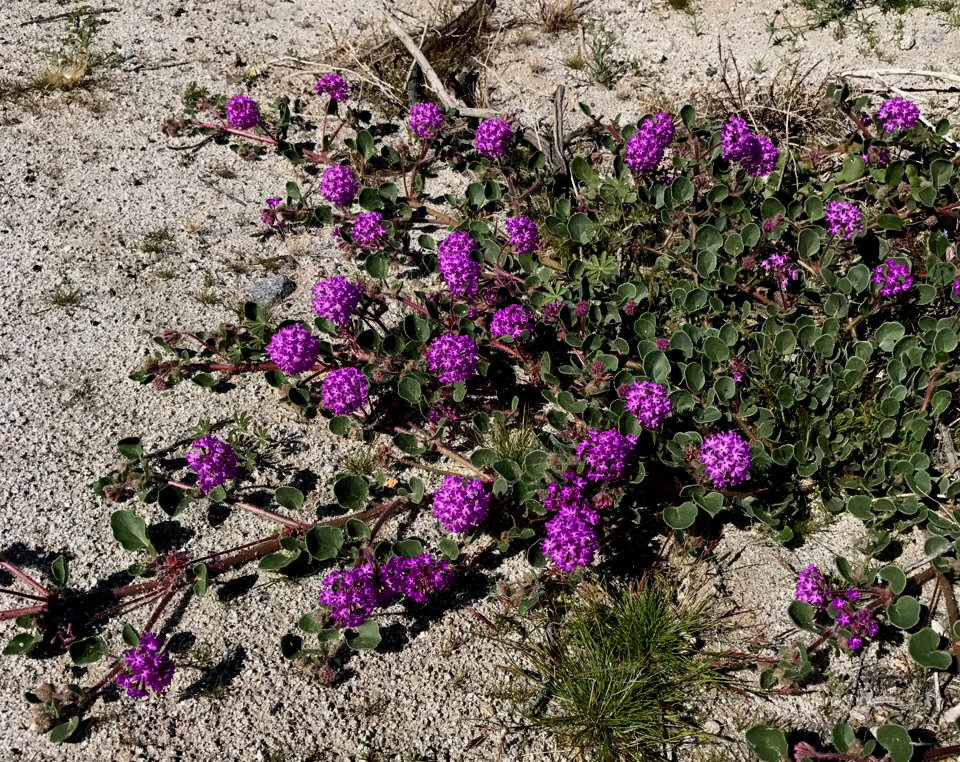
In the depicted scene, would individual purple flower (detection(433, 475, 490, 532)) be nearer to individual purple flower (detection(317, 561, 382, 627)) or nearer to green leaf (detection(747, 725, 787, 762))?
individual purple flower (detection(317, 561, 382, 627))

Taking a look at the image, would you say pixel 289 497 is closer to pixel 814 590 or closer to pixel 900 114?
pixel 814 590

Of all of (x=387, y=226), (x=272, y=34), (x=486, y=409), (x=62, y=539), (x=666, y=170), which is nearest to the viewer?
(x=62, y=539)

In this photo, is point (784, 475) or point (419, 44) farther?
point (419, 44)

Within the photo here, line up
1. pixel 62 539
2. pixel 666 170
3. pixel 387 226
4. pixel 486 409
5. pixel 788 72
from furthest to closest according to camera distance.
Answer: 1. pixel 788 72
2. pixel 666 170
3. pixel 387 226
4. pixel 486 409
5. pixel 62 539

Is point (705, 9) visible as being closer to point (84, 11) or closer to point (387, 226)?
point (387, 226)

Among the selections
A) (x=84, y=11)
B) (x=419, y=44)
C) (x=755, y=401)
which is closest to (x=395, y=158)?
(x=419, y=44)

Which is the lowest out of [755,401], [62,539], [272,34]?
[62,539]
